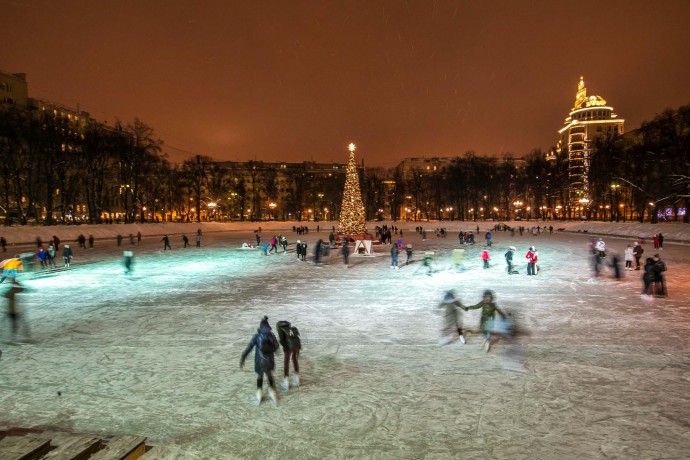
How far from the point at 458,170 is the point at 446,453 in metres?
Answer: 78.5

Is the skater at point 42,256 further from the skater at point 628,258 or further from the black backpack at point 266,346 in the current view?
the skater at point 628,258

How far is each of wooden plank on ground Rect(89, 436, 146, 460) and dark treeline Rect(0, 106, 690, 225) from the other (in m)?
44.2

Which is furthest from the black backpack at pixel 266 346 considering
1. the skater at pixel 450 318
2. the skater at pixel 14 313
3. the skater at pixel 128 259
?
the skater at pixel 128 259

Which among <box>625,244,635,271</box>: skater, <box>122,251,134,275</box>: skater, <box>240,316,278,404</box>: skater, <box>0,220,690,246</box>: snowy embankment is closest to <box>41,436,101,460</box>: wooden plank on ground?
<box>240,316,278,404</box>: skater

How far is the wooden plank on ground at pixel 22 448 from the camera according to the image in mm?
4402

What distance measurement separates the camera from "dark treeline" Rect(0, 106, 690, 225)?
43.1 meters

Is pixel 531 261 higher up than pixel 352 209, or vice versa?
pixel 352 209

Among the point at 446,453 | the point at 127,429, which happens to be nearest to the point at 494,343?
the point at 446,453

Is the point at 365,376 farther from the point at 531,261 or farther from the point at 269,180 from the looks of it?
the point at 269,180

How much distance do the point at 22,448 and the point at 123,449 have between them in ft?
3.45

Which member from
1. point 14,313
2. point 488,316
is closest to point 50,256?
point 14,313

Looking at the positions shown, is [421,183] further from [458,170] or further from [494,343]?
[494,343]

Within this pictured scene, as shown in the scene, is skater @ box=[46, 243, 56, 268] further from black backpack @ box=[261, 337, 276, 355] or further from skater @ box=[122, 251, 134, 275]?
black backpack @ box=[261, 337, 276, 355]

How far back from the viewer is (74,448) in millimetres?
4543
